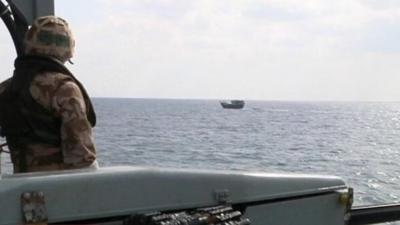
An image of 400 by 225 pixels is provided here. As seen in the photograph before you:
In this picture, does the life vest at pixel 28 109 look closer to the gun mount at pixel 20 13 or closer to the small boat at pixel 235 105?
the gun mount at pixel 20 13

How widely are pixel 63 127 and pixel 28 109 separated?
0.21 metres

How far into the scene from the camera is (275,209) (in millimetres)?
3934

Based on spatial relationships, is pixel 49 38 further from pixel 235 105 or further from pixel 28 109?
pixel 235 105

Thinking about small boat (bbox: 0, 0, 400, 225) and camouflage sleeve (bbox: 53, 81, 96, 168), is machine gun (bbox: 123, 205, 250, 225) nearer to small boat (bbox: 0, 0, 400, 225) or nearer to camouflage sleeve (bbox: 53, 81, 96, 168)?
small boat (bbox: 0, 0, 400, 225)

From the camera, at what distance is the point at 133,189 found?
11.3 ft

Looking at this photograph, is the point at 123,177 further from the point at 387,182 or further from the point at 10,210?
the point at 387,182

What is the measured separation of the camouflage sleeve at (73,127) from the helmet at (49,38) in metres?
0.19

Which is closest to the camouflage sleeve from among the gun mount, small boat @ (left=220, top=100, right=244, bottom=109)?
the gun mount

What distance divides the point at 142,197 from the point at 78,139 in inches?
16.1

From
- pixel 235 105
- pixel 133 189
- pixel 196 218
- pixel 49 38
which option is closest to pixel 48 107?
pixel 49 38

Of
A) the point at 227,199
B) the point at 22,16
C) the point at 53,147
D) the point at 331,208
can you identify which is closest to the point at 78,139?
the point at 53,147

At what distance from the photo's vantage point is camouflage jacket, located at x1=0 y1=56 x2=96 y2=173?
3.46 m

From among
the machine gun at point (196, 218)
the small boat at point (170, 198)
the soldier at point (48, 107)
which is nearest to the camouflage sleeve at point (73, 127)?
the soldier at point (48, 107)

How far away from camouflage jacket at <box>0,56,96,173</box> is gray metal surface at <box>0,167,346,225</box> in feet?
0.49
